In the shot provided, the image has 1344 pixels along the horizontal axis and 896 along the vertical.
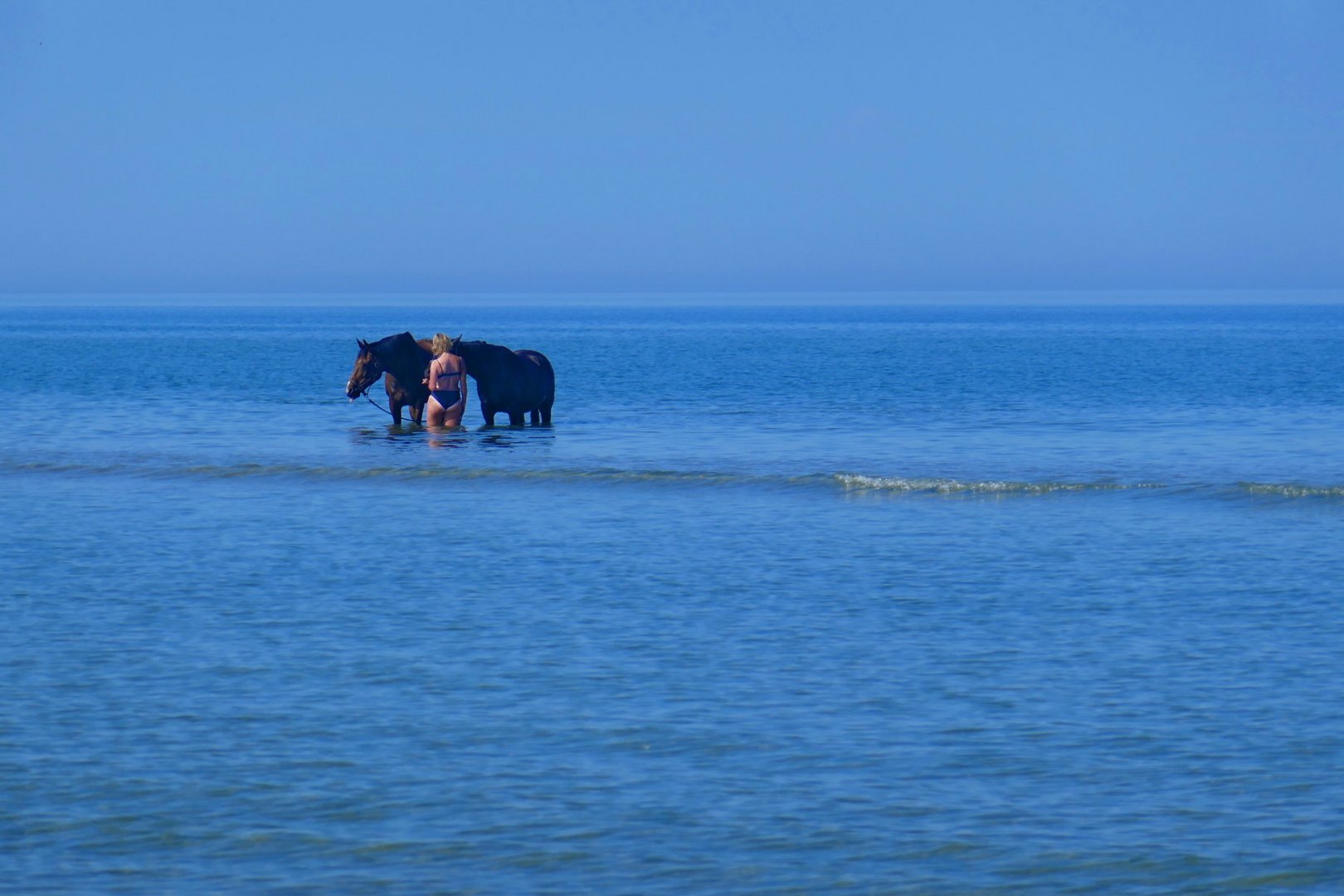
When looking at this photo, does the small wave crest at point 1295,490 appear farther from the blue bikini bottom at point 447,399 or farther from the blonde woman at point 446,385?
the blue bikini bottom at point 447,399

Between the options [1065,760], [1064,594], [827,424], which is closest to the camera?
[1065,760]

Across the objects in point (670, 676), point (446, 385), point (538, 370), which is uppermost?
point (538, 370)

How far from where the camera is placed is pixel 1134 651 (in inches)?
406

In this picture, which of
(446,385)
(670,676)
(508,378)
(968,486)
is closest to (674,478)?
(968,486)

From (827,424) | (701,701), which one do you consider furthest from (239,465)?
(701,701)

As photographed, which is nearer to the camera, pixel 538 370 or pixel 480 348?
pixel 480 348

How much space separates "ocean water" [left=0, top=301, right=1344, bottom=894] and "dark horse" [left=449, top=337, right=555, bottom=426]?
3.73 meters

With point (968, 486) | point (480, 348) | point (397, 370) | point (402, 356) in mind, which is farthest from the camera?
point (397, 370)

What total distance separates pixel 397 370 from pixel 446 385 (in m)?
1.02

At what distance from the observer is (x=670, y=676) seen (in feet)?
31.5

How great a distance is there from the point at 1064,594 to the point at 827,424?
20128 mm

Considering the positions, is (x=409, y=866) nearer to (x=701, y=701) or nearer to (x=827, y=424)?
(x=701, y=701)

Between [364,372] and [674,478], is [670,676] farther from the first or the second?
[364,372]

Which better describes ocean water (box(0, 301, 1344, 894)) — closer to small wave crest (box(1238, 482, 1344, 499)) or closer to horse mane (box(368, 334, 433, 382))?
small wave crest (box(1238, 482, 1344, 499))
